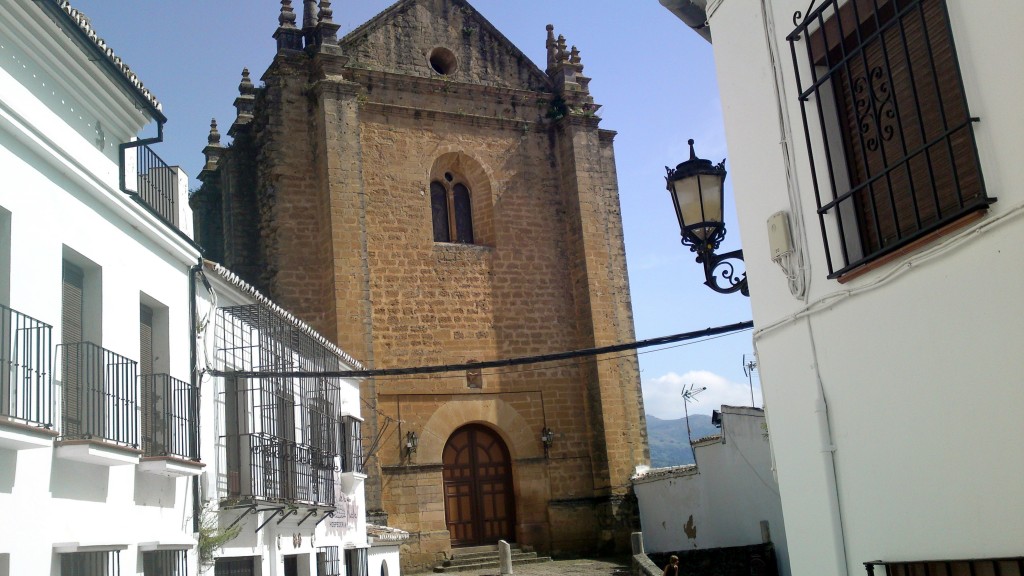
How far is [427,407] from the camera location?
21.8 m

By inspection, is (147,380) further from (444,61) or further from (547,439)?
(444,61)

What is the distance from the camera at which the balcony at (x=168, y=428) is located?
8953 mm

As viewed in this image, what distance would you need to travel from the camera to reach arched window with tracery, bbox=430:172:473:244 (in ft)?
76.8

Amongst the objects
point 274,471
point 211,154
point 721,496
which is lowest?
point 721,496

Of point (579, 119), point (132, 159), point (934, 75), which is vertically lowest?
point (934, 75)

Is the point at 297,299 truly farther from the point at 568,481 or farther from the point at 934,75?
the point at 934,75

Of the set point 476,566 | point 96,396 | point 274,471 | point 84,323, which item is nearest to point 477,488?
point 476,566

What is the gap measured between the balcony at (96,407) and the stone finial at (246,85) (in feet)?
55.5

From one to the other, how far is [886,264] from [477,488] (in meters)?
18.1

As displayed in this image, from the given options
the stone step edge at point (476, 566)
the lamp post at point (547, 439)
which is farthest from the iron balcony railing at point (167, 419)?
the lamp post at point (547, 439)

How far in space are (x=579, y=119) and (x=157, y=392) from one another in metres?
16.3

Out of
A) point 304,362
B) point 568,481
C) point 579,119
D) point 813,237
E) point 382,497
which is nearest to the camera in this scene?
point 813,237

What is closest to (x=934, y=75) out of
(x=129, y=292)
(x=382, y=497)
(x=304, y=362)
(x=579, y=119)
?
(x=129, y=292)

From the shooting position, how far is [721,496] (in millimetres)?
20438
